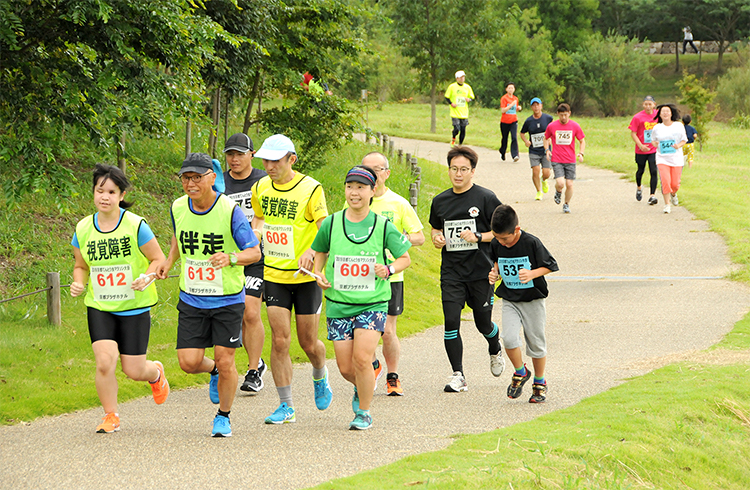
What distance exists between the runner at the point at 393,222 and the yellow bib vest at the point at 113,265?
1941 millimetres

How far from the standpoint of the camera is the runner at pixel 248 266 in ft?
24.8

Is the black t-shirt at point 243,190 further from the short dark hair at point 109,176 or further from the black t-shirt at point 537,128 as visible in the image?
the black t-shirt at point 537,128

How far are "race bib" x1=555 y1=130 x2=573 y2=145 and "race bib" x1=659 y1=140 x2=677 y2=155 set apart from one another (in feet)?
5.79

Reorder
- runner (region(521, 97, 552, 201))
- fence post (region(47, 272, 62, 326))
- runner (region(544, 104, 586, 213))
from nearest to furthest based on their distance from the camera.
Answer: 1. fence post (region(47, 272, 62, 326))
2. runner (region(544, 104, 586, 213))
3. runner (region(521, 97, 552, 201))

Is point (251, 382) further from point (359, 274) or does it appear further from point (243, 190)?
point (359, 274)

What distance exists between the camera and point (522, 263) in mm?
7414

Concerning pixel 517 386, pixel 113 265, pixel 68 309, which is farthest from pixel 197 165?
pixel 68 309

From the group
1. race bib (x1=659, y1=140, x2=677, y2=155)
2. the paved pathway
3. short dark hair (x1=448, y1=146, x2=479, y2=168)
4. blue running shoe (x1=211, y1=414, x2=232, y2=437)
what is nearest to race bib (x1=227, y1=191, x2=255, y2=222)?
the paved pathway

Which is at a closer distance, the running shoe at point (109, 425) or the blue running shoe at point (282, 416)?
the running shoe at point (109, 425)

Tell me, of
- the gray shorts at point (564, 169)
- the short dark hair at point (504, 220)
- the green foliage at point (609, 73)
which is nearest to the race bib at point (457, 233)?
the short dark hair at point (504, 220)

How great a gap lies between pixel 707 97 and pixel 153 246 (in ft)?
103

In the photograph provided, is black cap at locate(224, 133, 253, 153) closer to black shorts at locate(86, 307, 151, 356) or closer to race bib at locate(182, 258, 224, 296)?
race bib at locate(182, 258, 224, 296)

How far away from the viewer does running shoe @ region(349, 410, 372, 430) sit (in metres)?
6.49

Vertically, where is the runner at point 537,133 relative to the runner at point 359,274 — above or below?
above
